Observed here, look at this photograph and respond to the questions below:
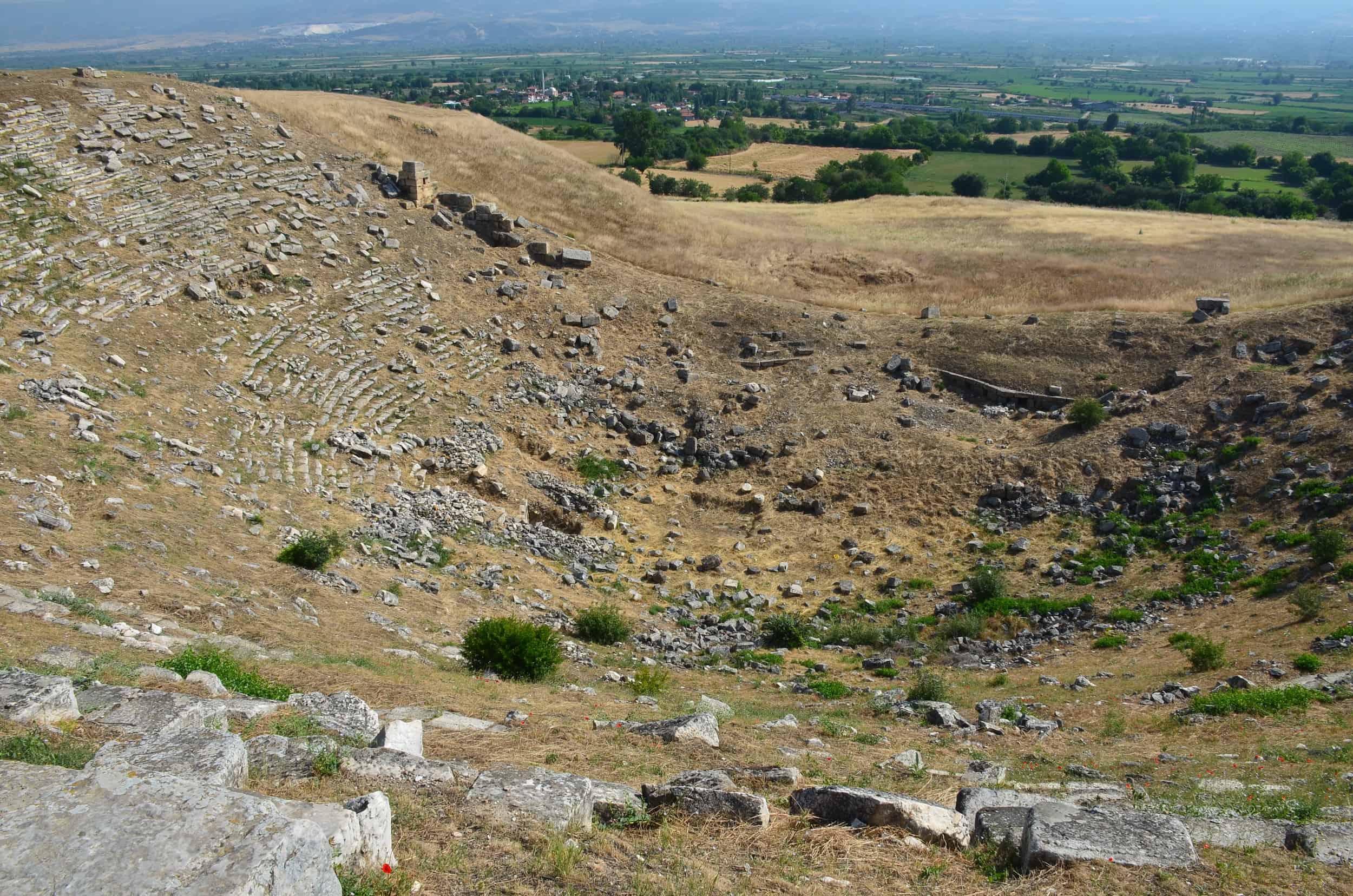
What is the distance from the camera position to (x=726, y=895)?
6.05 m

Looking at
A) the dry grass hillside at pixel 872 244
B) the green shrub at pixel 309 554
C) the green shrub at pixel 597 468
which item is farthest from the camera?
the dry grass hillside at pixel 872 244

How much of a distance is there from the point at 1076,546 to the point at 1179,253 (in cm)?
1875

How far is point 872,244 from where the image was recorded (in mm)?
34312

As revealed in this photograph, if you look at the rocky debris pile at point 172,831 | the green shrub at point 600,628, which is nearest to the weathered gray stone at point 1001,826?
the rocky debris pile at point 172,831

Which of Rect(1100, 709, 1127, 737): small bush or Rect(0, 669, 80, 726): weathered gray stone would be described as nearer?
Rect(0, 669, 80, 726): weathered gray stone

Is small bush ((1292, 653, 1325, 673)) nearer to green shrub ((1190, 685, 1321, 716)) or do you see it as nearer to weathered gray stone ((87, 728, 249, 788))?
green shrub ((1190, 685, 1321, 716))

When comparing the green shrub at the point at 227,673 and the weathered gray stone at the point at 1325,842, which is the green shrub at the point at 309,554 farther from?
the weathered gray stone at the point at 1325,842

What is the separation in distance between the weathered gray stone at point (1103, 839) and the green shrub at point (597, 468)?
15173mm

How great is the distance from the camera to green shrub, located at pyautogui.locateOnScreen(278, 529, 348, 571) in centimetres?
1369

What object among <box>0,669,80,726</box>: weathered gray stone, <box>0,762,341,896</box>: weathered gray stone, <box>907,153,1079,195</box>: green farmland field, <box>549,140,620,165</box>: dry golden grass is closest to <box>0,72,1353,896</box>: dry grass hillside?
<box>0,669,80,726</box>: weathered gray stone

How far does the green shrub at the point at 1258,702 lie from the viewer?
38.2ft

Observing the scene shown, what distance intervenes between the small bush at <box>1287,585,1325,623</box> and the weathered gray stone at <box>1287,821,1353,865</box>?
7.78m

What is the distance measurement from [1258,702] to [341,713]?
11150 millimetres

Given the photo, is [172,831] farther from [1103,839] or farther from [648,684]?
[648,684]
